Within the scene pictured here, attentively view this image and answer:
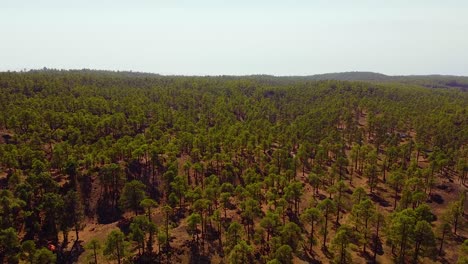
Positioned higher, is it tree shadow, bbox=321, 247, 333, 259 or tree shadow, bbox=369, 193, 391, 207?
tree shadow, bbox=369, 193, 391, 207

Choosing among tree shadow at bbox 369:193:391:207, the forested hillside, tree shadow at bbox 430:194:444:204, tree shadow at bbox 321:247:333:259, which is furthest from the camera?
tree shadow at bbox 430:194:444:204

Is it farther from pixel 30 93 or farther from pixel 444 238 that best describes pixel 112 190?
pixel 30 93

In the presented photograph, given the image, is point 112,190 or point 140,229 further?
point 112,190

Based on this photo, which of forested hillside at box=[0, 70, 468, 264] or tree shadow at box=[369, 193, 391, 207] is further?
tree shadow at box=[369, 193, 391, 207]

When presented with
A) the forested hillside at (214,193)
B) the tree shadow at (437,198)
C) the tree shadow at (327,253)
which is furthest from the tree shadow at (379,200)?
the tree shadow at (327,253)

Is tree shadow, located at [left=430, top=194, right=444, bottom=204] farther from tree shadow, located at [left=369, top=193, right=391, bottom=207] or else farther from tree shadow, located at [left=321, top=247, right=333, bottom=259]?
tree shadow, located at [left=321, top=247, right=333, bottom=259]

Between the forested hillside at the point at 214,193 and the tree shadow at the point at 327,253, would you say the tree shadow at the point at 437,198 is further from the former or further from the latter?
the tree shadow at the point at 327,253

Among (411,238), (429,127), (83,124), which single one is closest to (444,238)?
(411,238)

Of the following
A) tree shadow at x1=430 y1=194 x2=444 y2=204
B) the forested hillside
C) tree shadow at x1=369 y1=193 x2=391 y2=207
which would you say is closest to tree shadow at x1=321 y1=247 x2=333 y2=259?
the forested hillside
